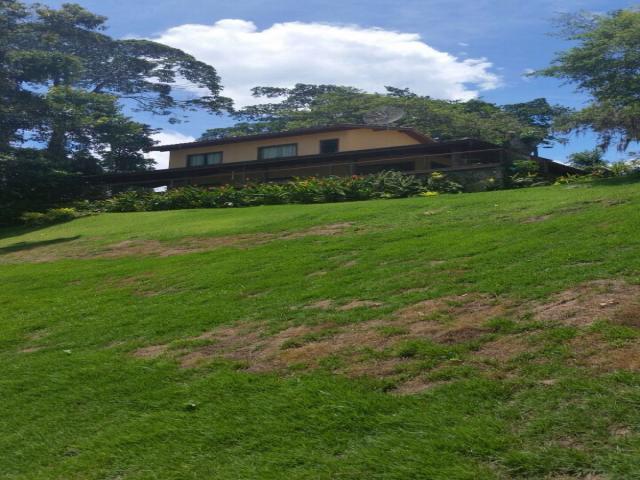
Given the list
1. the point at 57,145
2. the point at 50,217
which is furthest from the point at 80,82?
the point at 50,217

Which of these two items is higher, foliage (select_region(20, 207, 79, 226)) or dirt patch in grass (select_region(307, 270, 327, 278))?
foliage (select_region(20, 207, 79, 226))

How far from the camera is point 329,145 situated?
35062 millimetres

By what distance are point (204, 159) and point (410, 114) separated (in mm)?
15818

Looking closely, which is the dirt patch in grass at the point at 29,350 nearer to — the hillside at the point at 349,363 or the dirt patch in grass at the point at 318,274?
the hillside at the point at 349,363

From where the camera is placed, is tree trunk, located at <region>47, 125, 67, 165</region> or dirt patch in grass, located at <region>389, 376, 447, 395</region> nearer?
dirt patch in grass, located at <region>389, 376, 447, 395</region>

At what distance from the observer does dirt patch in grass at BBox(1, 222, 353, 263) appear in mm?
15391

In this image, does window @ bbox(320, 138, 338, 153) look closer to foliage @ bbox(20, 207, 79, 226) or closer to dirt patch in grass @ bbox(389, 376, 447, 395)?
foliage @ bbox(20, 207, 79, 226)

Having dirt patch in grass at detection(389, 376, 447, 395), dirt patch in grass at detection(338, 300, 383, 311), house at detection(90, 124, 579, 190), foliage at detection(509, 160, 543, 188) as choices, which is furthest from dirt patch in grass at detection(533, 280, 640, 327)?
house at detection(90, 124, 579, 190)

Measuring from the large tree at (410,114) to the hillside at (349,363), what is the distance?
103 ft

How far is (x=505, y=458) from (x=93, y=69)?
52.1 meters

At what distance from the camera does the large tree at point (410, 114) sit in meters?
46.6

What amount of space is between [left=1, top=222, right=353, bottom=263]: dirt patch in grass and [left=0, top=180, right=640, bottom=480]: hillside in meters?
2.52

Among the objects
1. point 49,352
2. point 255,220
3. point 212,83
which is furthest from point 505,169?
point 212,83

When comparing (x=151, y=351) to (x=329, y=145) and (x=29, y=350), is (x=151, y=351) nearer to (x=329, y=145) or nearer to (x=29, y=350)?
(x=29, y=350)
